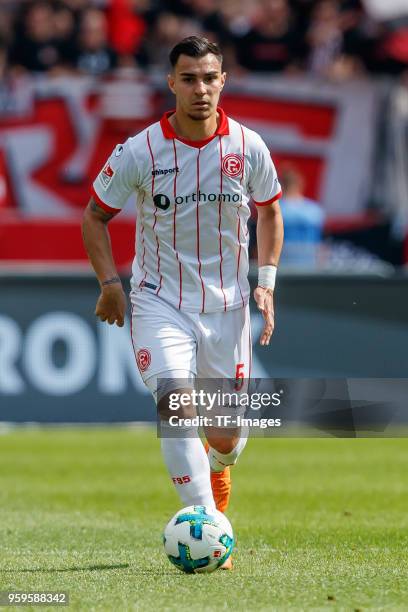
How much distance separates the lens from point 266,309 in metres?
7.20

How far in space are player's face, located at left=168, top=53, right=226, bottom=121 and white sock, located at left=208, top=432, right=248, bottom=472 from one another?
1854 millimetres

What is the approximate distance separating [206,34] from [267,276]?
13906mm

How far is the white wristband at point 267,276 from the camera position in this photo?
7.32m

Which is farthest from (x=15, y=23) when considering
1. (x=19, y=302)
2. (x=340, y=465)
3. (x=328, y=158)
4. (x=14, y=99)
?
(x=340, y=465)

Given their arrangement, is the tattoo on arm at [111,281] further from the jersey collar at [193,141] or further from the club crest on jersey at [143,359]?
the jersey collar at [193,141]

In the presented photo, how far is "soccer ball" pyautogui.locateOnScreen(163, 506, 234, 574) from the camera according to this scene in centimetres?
661

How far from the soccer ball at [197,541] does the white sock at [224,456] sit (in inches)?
36.0

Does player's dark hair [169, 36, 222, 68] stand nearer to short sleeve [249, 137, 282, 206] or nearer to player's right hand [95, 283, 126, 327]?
short sleeve [249, 137, 282, 206]

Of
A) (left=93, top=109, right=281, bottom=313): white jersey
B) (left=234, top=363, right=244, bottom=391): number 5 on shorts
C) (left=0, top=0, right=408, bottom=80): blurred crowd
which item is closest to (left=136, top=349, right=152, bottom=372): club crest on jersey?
(left=93, top=109, right=281, bottom=313): white jersey

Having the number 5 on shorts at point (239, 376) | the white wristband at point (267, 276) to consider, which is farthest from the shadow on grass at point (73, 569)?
the white wristband at point (267, 276)

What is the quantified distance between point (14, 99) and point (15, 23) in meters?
1.53

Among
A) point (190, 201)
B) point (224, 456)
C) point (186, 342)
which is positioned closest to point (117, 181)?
point (190, 201)

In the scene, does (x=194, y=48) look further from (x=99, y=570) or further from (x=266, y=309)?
(x=99, y=570)

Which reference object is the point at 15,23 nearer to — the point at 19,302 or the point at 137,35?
the point at 137,35
